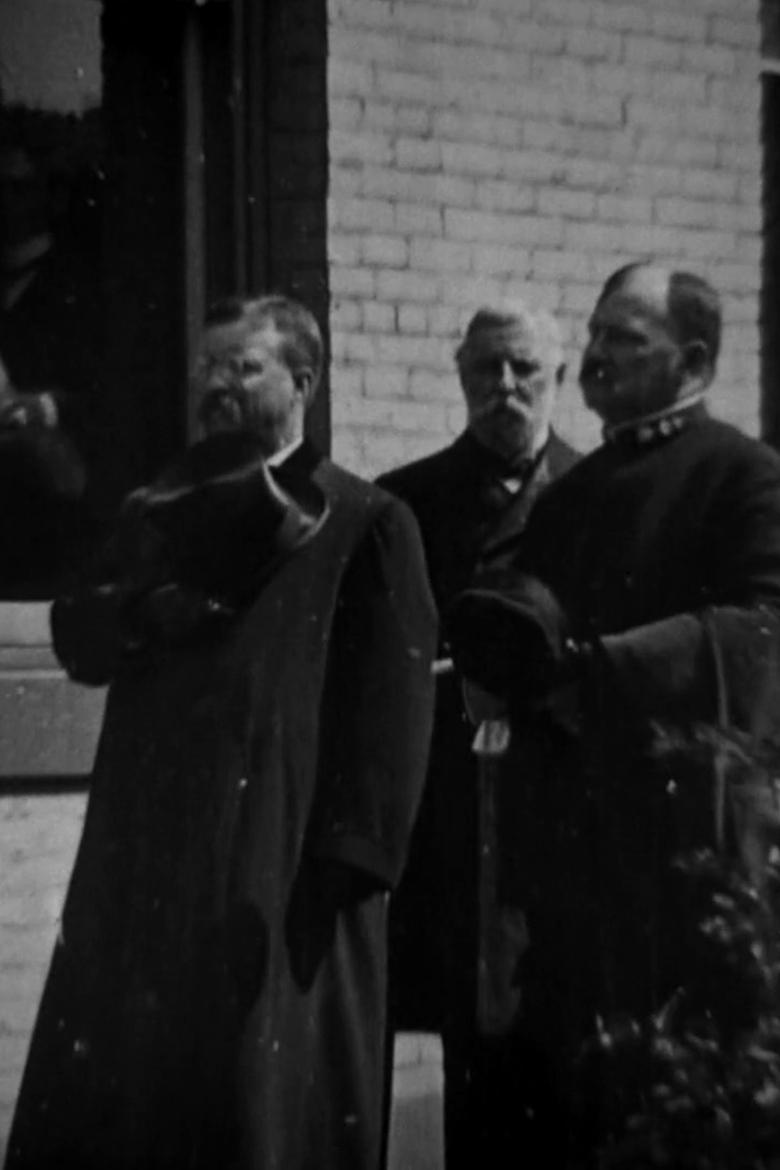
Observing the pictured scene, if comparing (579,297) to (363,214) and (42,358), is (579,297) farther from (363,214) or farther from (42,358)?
(42,358)

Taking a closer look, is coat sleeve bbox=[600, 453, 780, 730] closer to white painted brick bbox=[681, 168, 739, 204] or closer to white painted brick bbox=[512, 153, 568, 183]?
white painted brick bbox=[512, 153, 568, 183]

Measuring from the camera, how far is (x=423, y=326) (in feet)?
23.2

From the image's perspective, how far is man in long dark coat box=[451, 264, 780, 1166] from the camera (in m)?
6.27

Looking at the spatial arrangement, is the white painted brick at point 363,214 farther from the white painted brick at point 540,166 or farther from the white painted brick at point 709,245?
the white painted brick at point 709,245

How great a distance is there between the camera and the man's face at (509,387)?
6664 millimetres

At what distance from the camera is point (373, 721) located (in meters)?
5.99

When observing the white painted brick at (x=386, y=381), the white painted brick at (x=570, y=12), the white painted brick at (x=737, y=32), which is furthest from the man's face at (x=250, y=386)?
the white painted brick at (x=737, y=32)

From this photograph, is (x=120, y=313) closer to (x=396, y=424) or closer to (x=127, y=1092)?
(x=396, y=424)

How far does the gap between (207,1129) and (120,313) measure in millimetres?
1959

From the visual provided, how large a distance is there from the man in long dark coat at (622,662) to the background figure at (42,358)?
3.21 feet

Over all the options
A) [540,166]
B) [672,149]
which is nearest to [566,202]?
[540,166]

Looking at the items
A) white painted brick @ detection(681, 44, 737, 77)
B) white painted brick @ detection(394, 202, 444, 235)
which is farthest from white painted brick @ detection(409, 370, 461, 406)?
white painted brick @ detection(681, 44, 737, 77)

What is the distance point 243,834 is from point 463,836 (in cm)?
73

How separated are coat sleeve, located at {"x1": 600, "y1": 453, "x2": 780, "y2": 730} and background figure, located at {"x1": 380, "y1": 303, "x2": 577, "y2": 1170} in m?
0.41
